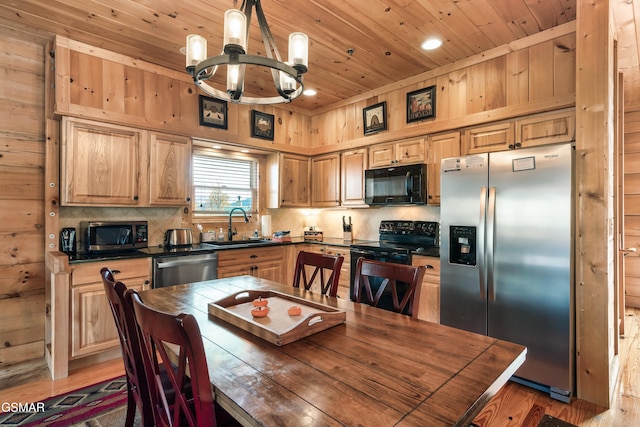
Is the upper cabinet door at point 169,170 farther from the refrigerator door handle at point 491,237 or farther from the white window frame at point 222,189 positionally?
the refrigerator door handle at point 491,237

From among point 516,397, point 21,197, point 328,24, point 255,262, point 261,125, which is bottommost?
point 516,397

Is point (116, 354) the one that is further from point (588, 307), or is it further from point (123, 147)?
point (588, 307)

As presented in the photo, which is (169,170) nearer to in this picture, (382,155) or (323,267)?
(323,267)

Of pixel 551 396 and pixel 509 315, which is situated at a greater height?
pixel 509 315

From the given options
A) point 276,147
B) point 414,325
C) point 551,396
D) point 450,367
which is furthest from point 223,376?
point 276,147

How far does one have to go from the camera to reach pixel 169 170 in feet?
11.0

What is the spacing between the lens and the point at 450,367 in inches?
41.0

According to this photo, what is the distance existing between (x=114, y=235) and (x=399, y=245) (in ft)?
9.50

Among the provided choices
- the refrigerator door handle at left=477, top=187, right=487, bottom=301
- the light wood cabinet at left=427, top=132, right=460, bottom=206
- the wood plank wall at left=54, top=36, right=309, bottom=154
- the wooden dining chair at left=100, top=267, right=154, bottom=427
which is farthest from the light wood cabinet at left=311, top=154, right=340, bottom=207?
the wooden dining chair at left=100, top=267, right=154, bottom=427

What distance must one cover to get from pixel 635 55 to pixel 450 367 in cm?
407

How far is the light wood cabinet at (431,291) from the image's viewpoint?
296 centimetres

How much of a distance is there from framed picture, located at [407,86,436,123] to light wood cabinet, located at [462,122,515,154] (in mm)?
482

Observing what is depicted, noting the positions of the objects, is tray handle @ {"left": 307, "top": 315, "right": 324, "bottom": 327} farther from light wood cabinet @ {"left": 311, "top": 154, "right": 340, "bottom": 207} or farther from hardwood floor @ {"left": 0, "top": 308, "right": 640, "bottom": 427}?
light wood cabinet @ {"left": 311, "top": 154, "right": 340, "bottom": 207}

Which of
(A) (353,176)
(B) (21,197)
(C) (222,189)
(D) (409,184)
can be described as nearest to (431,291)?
(D) (409,184)
